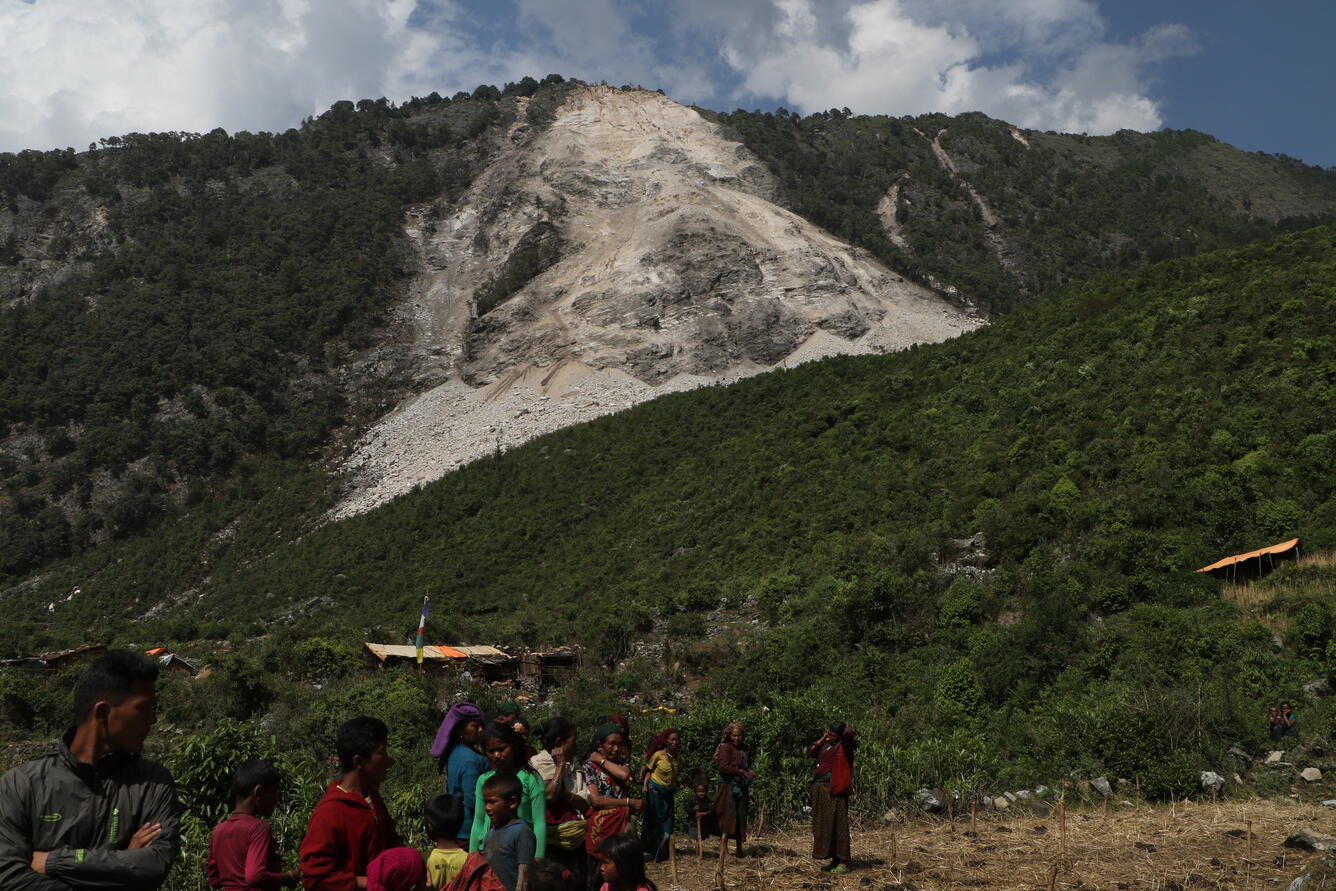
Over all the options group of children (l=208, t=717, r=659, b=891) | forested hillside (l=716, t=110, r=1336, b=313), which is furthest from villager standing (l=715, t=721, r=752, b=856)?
forested hillside (l=716, t=110, r=1336, b=313)

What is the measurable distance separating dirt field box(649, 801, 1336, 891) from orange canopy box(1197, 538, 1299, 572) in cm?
675

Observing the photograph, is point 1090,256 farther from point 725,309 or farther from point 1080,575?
point 1080,575

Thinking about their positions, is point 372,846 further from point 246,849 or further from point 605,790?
point 605,790

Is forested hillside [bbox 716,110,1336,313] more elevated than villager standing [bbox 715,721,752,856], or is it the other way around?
forested hillside [bbox 716,110,1336,313]

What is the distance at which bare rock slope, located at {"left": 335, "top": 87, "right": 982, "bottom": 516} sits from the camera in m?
50.4

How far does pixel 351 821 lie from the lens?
12.9 ft

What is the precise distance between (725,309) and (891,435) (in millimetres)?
27432

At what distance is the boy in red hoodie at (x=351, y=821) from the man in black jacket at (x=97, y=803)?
994mm

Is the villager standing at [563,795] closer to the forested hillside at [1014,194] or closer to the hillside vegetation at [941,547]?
the hillside vegetation at [941,547]

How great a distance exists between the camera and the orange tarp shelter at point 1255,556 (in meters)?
14.5

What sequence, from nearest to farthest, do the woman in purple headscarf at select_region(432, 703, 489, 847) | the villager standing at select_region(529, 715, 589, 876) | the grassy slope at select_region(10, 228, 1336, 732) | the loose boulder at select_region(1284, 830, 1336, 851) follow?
the villager standing at select_region(529, 715, 589, 876), the woman in purple headscarf at select_region(432, 703, 489, 847), the loose boulder at select_region(1284, 830, 1336, 851), the grassy slope at select_region(10, 228, 1336, 732)

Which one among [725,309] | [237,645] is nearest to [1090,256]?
[725,309]

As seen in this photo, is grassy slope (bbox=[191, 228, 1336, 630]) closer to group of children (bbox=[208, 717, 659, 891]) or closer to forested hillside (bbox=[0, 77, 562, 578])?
group of children (bbox=[208, 717, 659, 891])

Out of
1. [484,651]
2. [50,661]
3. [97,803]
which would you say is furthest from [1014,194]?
[97,803]
